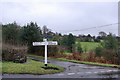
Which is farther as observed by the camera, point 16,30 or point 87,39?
point 87,39

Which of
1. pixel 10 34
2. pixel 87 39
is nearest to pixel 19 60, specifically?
pixel 10 34

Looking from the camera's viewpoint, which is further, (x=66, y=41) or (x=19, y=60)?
(x=66, y=41)

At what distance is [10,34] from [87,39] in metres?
25.9

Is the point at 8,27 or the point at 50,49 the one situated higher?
the point at 8,27

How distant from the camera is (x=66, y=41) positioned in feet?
121

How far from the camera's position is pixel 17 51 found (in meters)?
13.5

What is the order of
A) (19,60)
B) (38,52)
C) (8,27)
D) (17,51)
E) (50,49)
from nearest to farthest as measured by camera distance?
(19,60) → (17,51) → (50,49) → (38,52) → (8,27)

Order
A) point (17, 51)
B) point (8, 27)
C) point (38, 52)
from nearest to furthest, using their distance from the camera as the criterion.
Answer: point (17, 51), point (38, 52), point (8, 27)

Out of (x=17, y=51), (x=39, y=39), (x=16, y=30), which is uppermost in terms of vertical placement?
(x=16, y=30)

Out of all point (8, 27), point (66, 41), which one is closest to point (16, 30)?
point (8, 27)

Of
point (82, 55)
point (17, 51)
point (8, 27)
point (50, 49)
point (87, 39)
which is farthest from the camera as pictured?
point (87, 39)

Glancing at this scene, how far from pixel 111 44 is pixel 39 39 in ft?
50.4

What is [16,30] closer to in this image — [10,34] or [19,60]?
[10,34]

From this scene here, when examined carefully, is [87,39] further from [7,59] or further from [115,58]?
[7,59]
